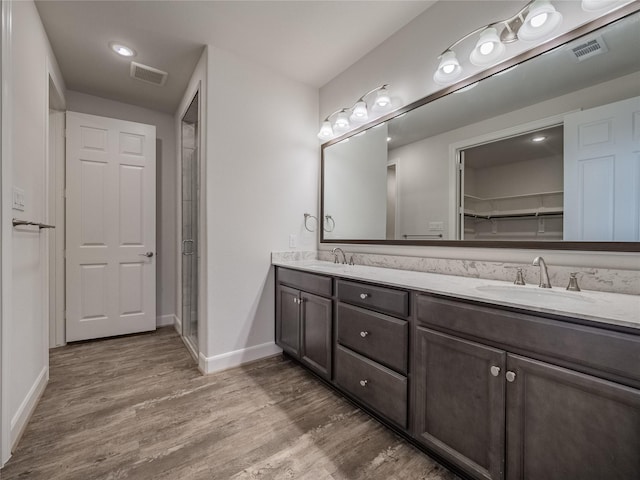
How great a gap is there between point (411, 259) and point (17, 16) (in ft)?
8.94

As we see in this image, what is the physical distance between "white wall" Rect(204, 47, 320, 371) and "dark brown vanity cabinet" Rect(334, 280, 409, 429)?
0.94 meters

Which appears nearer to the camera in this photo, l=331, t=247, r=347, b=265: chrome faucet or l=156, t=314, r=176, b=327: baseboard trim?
l=331, t=247, r=347, b=265: chrome faucet

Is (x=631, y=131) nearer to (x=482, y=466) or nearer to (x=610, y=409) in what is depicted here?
(x=610, y=409)

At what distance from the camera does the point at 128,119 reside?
318 centimetres

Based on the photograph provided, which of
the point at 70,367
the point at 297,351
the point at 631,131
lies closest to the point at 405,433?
the point at 297,351

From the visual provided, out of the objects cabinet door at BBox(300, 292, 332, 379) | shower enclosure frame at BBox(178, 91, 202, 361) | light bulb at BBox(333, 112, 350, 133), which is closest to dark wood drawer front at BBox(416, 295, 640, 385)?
cabinet door at BBox(300, 292, 332, 379)

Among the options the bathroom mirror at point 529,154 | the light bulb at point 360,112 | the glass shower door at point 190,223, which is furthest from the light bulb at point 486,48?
the glass shower door at point 190,223

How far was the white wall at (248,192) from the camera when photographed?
2.21 m

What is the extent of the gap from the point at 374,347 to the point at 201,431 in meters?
1.07

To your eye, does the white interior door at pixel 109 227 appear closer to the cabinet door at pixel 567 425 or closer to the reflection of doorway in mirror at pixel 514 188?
the reflection of doorway in mirror at pixel 514 188

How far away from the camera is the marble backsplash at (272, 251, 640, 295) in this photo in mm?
1179

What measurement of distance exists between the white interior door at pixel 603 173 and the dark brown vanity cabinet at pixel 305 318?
1337 mm

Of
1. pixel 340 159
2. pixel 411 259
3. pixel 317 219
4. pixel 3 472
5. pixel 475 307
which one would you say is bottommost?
pixel 3 472

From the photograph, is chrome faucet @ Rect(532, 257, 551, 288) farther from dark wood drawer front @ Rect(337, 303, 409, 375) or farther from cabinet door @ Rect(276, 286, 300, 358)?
cabinet door @ Rect(276, 286, 300, 358)
